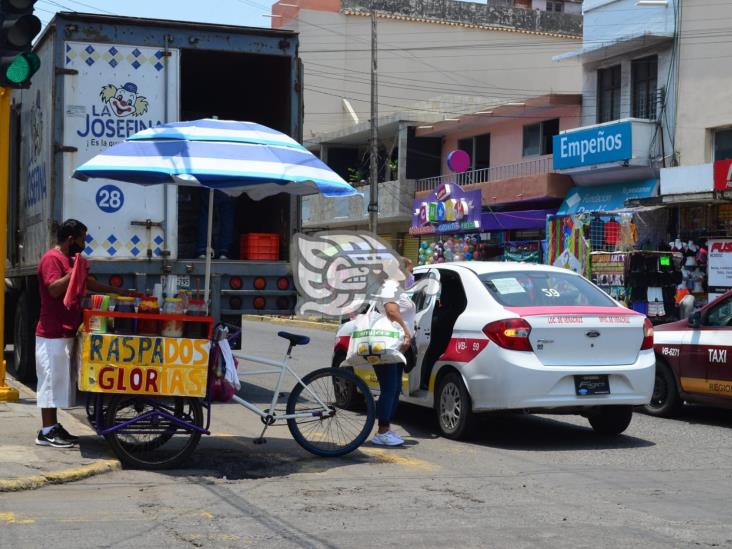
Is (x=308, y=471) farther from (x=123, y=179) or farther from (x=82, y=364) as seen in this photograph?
(x=123, y=179)

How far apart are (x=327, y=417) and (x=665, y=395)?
484cm

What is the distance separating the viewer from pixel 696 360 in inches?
444

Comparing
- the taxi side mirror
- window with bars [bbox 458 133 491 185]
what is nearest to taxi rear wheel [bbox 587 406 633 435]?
the taxi side mirror

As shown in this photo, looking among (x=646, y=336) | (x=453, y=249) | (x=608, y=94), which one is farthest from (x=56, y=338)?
(x=453, y=249)

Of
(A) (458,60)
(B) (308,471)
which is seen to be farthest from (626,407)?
(A) (458,60)

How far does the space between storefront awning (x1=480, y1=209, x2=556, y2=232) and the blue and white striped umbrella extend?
20.6 m

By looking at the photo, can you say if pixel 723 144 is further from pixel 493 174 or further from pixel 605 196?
pixel 493 174

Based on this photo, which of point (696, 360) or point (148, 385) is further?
point (696, 360)

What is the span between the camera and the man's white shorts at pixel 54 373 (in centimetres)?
820

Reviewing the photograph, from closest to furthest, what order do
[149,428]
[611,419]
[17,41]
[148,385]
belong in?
[148,385], [149,428], [17,41], [611,419]

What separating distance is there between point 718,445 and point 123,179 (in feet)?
19.2

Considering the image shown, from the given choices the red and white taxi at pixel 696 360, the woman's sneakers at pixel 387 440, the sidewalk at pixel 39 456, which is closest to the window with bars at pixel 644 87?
the red and white taxi at pixel 696 360

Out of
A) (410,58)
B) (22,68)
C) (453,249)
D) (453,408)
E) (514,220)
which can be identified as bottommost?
(453,408)

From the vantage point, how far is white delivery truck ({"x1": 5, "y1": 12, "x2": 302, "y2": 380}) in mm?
11102
